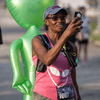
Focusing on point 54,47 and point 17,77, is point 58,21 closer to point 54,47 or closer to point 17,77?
point 54,47

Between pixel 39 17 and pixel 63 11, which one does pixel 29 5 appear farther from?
pixel 63 11

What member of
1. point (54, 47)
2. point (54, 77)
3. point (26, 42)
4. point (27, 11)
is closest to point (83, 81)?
point (27, 11)

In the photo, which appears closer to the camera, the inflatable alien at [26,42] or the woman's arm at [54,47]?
the woman's arm at [54,47]

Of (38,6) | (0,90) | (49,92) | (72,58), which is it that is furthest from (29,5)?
(0,90)

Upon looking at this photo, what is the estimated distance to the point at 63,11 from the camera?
8.34ft

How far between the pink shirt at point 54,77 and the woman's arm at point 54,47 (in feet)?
0.76

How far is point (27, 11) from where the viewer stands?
3404 millimetres

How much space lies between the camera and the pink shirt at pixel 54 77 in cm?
250

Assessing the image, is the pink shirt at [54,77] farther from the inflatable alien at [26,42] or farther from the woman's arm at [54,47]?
the inflatable alien at [26,42]

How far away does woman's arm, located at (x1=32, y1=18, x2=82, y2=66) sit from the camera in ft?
6.96

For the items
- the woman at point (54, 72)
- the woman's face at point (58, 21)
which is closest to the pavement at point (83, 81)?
the woman at point (54, 72)

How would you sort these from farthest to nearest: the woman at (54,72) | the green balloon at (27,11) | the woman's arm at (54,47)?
the green balloon at (27,11) → the woman at (54,72) → the woman's arm at (54,47)

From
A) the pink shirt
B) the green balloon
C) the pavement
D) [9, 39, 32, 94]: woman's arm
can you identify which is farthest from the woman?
the pavement

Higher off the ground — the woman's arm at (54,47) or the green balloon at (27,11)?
the green balloon at (27,11)
